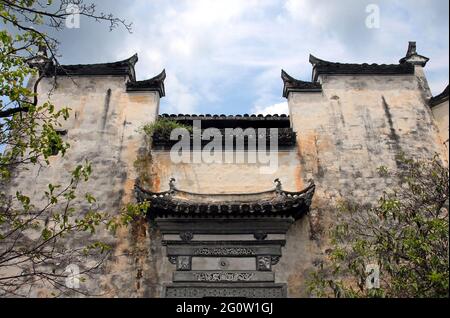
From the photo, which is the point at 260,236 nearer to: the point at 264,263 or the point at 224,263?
the point at 264,263

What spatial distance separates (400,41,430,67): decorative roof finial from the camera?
45.0 feet

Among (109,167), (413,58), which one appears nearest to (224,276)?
(109,167)

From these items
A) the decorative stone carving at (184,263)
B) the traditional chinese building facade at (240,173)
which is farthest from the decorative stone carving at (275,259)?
the decorative stone carving at (184,263)

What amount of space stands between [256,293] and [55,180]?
5697mm

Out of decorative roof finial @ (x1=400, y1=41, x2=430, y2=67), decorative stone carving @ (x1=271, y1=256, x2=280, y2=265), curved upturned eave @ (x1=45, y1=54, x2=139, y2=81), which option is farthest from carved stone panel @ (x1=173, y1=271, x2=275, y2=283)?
decorative roof finial @ (x1=400, y1=41, x2=430, y2=67)

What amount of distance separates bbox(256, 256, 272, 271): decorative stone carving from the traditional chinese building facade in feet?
0.10

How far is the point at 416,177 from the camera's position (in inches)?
353

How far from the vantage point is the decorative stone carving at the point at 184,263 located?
9.85 m

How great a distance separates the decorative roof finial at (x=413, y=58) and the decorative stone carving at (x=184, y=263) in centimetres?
898

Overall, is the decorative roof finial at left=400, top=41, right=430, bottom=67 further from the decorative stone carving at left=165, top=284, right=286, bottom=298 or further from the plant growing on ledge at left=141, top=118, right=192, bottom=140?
the decorative stone carving at left=165, top=284, right=286, bottom=298
